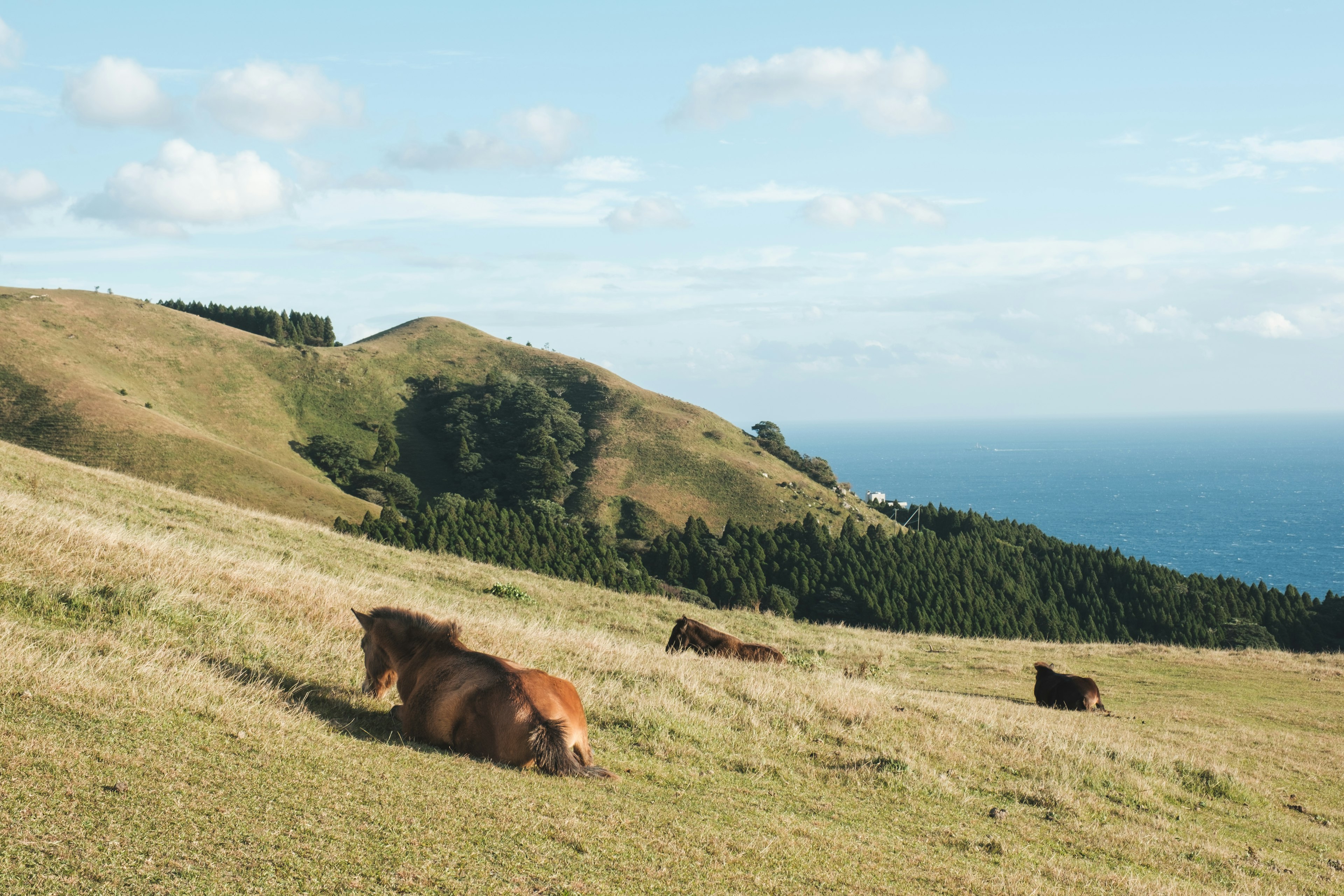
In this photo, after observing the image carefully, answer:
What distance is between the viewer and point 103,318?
9331 centimetres

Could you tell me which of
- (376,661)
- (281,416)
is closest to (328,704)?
(376,661)

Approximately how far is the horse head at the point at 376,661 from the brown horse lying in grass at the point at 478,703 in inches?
1.0

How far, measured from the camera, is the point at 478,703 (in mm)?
7523

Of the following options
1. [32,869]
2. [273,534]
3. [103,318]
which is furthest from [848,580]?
[103,318]

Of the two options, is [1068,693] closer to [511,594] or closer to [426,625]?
[511,594]

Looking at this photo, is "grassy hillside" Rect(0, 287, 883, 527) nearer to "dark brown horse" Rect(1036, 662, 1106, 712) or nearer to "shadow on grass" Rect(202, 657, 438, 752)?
"dark brown horse" Rect(1036, 662, 1106, 712)

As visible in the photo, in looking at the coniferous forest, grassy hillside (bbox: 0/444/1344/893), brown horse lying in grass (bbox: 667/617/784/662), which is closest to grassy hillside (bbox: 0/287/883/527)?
the coniferous forest

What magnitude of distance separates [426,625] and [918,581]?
6036 cm

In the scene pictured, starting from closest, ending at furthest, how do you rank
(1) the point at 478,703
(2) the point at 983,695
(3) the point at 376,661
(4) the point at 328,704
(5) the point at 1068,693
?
1. (1) the point at 478,703
2. (4) the point at 328,704
3. (3) the point at 376,661
4. (5) the point at 1068,693
5. (2) the point at 983,695

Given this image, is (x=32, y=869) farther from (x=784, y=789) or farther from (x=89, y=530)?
(x=89, y=530)

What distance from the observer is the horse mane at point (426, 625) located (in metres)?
8.34

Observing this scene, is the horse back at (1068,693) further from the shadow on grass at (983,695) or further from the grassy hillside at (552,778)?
the grassy hillside at (552,778)

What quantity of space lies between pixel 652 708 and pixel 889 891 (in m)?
5.33

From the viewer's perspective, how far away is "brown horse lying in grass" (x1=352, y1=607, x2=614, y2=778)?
730cm
